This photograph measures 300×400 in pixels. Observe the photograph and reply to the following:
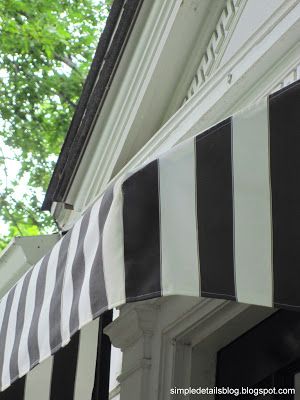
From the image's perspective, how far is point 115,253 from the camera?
311 centimetres

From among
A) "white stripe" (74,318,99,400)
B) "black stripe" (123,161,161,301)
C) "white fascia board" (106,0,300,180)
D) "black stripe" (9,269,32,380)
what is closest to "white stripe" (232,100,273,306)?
"black stripe" (123,161,161,301)

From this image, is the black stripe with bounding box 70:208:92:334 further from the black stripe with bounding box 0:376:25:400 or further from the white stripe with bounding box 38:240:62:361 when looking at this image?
the black stripe with bounding box 0:376:25:400

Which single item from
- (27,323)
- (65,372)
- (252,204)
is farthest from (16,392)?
(252,204)

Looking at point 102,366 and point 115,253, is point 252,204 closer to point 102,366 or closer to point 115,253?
point 115,253

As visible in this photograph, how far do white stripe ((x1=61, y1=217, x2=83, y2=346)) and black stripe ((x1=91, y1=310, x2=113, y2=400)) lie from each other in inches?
32.2

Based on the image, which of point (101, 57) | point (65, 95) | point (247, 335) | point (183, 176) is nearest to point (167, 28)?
point (101, 57)

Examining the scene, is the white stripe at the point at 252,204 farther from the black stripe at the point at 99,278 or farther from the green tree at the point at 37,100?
the green tree at the point at 37,100

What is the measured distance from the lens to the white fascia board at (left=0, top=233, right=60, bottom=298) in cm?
622

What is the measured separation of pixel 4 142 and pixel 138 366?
1164 cm

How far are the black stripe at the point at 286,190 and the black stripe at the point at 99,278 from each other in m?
0.65

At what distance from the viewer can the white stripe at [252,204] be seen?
2.86 metres

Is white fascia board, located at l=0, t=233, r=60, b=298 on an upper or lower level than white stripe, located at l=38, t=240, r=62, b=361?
upper

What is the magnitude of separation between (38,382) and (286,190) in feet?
10.2

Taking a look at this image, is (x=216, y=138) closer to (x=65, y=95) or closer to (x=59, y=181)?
(x=59, y=181)
